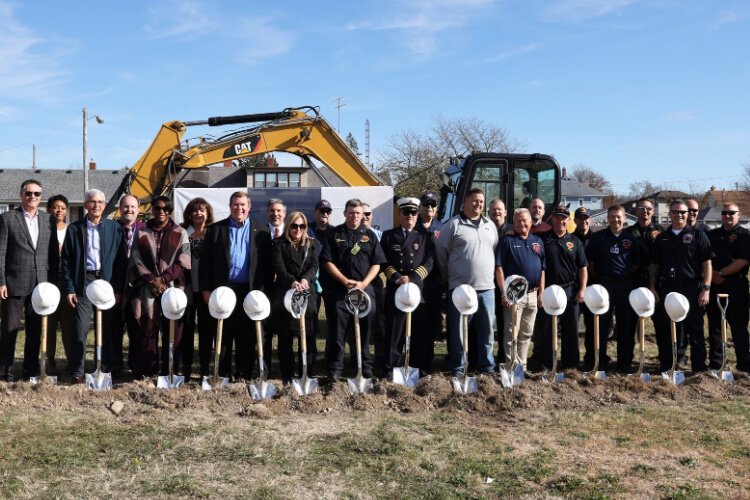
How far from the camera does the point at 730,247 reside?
734 cm

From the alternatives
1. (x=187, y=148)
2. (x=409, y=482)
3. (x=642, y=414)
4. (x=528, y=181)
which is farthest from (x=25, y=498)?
(x=187, y=148)

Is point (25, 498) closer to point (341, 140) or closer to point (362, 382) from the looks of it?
point (362, 382)

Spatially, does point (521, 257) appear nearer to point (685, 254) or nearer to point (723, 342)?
point (685, 254)

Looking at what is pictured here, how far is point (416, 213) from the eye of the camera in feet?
22.5

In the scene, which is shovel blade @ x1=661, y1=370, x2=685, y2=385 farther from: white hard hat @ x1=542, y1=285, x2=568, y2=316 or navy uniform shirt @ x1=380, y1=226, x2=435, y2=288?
navy uniform shirt @ x1=380, y1=226, x2=435, y2=288

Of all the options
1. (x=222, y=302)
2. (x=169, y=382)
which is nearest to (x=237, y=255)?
(x=222, y=302)

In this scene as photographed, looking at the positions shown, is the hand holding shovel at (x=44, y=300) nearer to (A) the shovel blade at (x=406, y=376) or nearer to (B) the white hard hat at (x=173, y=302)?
(B) the white hard hat at (x=173, y=302)

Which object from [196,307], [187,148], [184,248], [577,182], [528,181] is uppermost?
[577,182]

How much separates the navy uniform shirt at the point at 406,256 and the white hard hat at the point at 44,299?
308 centimetres

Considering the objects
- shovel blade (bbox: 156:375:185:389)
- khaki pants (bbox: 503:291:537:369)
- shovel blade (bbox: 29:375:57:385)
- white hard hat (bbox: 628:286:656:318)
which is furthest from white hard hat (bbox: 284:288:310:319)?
white hard hat (bbox: 628:286:656:318)

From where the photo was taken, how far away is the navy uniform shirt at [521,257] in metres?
6.77

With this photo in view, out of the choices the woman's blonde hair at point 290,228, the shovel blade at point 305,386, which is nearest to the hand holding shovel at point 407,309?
the shovel blade at point 305,386

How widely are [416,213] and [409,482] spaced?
319 centimetres

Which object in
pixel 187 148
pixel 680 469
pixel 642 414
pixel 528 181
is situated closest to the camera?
pixel 680 469
